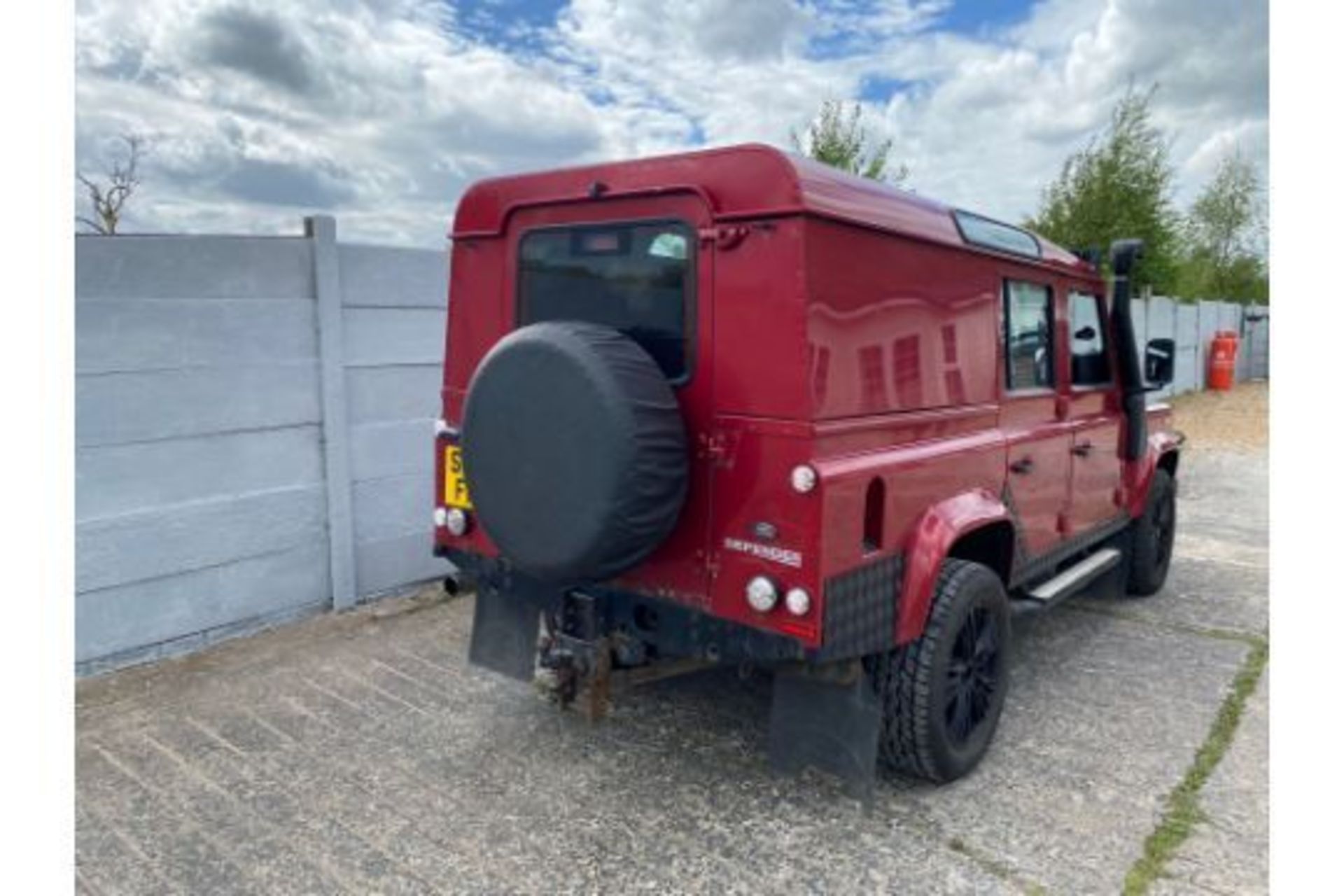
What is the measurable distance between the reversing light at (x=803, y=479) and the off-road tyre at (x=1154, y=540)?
149 inches

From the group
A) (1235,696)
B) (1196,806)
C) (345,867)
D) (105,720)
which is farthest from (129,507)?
(1235,696)

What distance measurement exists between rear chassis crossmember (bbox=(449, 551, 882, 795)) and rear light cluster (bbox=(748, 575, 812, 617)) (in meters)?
0.11

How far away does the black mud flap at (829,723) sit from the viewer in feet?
9.70

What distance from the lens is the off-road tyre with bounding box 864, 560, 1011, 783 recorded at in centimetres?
315

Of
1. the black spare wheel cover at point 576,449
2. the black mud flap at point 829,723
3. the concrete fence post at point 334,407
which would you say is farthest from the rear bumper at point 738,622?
the concrete fence post at point 334,407

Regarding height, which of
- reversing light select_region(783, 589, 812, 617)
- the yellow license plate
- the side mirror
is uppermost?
the side mirror

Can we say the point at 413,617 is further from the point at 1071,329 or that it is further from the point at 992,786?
the point at 1071,329

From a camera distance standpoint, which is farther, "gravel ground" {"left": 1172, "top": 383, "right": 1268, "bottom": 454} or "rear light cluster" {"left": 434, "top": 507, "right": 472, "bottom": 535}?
"gravel ground" {"left": 1172, "top": 383, "right": 1268, "bottom": 454}

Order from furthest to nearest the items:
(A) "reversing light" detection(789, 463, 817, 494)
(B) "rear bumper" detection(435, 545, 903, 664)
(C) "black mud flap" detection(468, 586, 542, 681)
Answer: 1. (C) "black mud flap" detection(468, 586, 542, 681)
2. (B) "rear bumper" detection(435, 545, 903, 664)
3. (A) "reversing light" detection(789, 463, 817, 494)

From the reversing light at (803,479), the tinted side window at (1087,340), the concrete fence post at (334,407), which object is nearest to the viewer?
the reversing light at (803,479)

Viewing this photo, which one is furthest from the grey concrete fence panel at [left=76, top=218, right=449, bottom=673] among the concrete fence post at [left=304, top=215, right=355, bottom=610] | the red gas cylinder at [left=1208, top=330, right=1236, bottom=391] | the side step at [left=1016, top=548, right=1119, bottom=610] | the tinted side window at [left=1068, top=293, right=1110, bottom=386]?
the red gas cylinder at [left=1208, top=330, right=1236, bottom=391]

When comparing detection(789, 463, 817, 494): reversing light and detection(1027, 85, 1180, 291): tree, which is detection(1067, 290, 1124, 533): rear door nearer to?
detection(789, 463, 817, 494): reversing light

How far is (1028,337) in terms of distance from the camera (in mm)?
4195

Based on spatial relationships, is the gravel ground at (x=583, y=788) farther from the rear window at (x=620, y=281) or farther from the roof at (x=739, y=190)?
the roof at (x=739, y=190)
